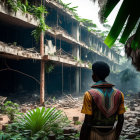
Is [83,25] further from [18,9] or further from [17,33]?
[18,9]

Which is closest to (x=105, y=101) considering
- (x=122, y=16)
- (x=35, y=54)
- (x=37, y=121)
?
(x=122, y=16)

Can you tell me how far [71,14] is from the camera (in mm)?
14594

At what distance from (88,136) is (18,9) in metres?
7.79

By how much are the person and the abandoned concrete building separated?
605 centimetres

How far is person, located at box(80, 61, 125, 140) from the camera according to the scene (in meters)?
1.61

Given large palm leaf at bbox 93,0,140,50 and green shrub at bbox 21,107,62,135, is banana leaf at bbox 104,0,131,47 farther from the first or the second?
green shrub at bbox 21,107,62,135

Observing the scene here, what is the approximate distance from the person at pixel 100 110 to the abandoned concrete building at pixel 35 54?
6047 millimetres

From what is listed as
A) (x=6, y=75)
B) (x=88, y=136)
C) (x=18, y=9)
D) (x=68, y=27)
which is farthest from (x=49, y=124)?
(x=68, y=27)

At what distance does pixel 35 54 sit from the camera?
9.34 metres

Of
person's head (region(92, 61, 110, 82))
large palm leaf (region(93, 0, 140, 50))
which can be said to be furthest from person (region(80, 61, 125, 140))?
large palm leaf (region(93, 0, 140, 50))

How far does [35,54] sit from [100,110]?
26.9 feet

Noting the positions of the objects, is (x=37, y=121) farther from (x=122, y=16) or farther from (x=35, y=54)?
(x=35, y=54)

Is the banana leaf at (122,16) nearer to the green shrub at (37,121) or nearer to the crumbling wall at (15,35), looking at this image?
the green shrub at (37,121)

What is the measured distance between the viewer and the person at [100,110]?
1.61 metres
